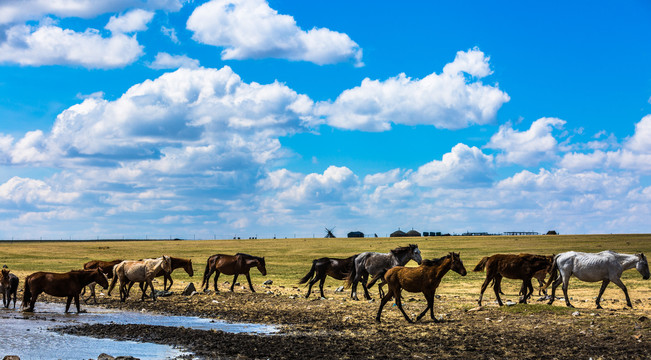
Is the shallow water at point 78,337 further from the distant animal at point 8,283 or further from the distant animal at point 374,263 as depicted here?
the distant animal at point 374,263

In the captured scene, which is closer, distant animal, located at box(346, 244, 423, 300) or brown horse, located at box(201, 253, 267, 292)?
distant animal, located at box(346, 244, 423, 300)

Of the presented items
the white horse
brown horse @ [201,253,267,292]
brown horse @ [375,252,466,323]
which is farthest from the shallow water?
the white horse

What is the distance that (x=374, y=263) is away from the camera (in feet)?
78.8

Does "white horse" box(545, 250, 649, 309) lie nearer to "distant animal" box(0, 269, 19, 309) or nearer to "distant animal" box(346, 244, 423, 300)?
"distant animal" box(346, 244, 423, 300)

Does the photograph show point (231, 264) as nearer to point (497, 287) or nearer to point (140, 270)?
point (140, 270)

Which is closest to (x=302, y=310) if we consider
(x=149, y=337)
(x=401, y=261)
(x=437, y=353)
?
(x=401, y=261)

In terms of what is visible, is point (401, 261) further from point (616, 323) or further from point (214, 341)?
point (214, 341)

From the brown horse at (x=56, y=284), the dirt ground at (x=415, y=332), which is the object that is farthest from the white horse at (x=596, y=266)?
the brown horse at (x=56, y=284)

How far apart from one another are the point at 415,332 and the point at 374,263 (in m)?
8.44

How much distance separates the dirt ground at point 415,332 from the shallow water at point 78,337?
2.18 feet

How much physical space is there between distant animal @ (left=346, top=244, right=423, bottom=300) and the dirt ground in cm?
171

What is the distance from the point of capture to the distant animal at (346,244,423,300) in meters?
23.3

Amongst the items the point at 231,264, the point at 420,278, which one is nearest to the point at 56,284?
the point at 231,264

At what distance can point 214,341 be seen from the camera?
Answer: 14.6 metres
